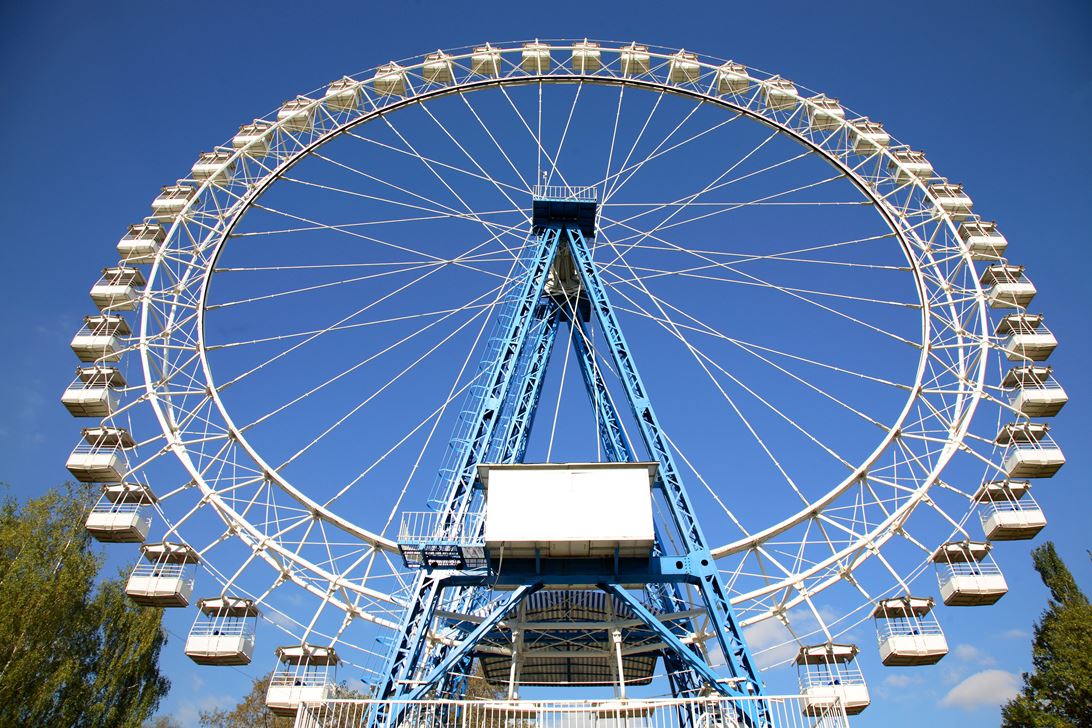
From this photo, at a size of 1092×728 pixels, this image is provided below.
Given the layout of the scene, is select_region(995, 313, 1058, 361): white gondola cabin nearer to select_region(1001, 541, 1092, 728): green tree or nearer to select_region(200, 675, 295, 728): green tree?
select_region(1001, 541, 1092, 728): green tree

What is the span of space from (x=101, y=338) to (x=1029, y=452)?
28805 millimetres

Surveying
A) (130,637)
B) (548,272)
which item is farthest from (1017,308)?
(130,637)

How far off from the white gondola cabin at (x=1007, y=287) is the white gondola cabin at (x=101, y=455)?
91.1ft

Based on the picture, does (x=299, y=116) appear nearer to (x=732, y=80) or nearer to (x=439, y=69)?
(x=439, y=69)

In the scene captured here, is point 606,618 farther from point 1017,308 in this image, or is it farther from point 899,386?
point 1017,308

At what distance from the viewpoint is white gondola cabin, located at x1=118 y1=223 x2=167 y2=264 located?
2573 cm

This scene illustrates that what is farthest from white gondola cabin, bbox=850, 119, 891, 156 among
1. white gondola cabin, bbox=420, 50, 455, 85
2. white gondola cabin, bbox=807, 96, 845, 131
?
white gondola cabin, bbox=420, 50, 455, 85

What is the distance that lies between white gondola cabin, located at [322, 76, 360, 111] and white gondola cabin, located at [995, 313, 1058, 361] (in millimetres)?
23212

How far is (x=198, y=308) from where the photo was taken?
79.1 feet

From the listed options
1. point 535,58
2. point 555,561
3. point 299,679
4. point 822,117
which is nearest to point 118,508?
point 299,679

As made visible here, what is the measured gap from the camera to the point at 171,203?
2661cm

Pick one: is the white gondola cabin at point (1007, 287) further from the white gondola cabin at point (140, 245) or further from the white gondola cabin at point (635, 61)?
the white gondola cabin at point (140, 245)

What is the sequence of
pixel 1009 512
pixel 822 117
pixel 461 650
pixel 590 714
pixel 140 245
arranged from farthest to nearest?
1. pixel 822 117
2. pixel 140 245
3. pixel 1009 512
4. pixel 461 650
5. pixel 590 714

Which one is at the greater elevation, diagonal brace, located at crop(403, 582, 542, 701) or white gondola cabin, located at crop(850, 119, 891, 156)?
white gondola cabin, located at crop(850, 119, 891, 156)
